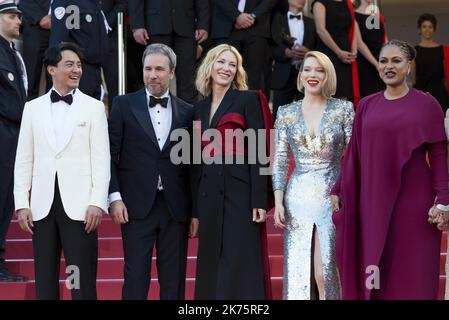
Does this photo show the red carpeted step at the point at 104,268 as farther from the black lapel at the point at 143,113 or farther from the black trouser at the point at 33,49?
the black trouser at the point at 33,49

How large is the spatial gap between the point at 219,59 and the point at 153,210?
3.53 ft

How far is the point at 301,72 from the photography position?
25.9ft

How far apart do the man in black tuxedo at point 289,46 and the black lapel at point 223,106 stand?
3.24m

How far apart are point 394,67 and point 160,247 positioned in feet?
6.15

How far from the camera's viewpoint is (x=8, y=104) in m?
8.99

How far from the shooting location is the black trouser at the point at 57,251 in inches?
302

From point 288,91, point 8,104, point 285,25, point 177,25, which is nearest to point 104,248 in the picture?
point 8,104

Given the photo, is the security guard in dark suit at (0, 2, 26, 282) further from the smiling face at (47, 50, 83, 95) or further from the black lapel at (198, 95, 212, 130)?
the black lapel at (198, 95, 212, 130)

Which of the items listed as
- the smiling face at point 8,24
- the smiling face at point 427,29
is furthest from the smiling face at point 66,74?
the smiling face at point 427,29

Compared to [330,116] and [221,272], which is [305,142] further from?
[221,272]

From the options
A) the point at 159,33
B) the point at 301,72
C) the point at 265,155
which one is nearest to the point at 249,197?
the point at 265,155

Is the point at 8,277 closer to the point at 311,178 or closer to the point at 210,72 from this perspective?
the point at 210,72

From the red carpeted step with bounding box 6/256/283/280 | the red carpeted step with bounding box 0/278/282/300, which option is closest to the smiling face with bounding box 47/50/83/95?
the red carpeted step with bounding box 0/278/282/300

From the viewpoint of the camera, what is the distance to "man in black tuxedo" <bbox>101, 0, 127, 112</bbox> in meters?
11.4
